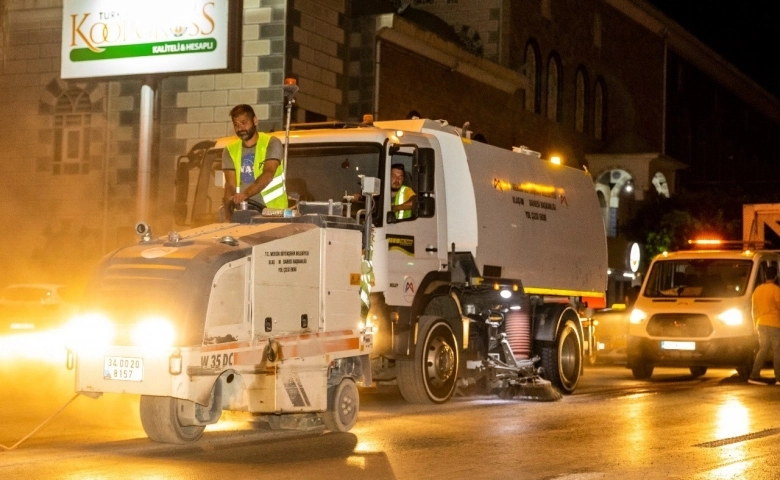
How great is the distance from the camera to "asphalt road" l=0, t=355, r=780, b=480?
995 centimetres

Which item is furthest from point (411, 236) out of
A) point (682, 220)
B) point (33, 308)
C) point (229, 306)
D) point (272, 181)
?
point (682, 220)

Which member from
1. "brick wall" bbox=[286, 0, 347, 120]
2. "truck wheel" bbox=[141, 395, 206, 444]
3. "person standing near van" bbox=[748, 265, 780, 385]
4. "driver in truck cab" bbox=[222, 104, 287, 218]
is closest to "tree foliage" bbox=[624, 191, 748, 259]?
"brick wall" bbox=[286, 0, 347, 120]

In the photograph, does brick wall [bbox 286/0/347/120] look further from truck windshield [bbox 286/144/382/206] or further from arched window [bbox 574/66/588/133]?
arched window [bbox 574/66/588/133]

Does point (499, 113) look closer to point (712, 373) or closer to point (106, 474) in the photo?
point (712, 373)

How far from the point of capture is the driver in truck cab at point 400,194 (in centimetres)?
1446

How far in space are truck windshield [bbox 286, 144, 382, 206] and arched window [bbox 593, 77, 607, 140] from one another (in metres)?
35.8

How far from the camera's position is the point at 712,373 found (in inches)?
969

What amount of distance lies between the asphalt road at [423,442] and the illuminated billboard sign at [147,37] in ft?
33.5

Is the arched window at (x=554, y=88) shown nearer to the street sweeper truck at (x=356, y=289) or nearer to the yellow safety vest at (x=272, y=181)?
the street sweeper truck at (x=356, y=289)

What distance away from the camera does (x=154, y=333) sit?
411 inches

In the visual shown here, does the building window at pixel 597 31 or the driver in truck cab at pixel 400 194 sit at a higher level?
the building window at pixel 597 31

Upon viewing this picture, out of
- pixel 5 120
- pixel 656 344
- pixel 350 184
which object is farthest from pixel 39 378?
pixel 5 120

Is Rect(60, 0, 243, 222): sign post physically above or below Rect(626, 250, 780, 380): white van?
above

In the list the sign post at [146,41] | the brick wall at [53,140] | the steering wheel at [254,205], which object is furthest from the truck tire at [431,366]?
the brick wall at [53,140]
